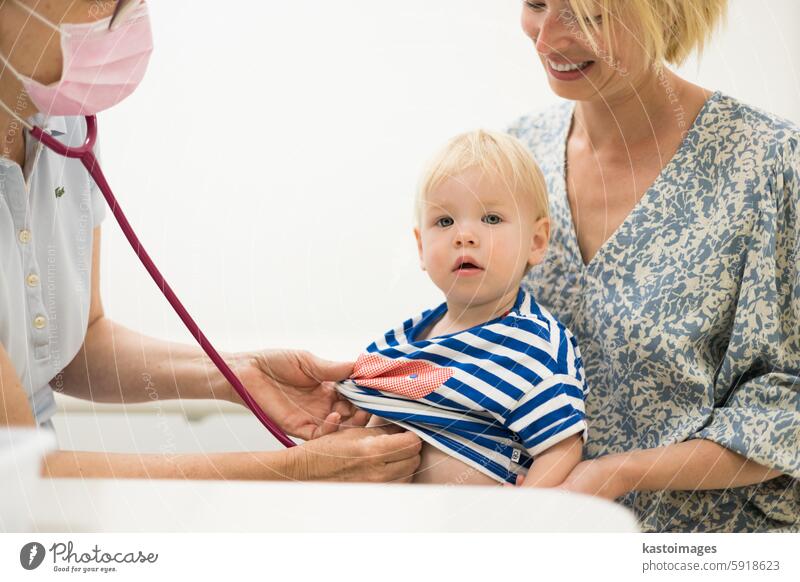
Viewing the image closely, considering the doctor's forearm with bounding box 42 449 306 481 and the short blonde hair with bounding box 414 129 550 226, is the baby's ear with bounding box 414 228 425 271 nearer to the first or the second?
the short blonde hair with bounding box 414 129 550 226

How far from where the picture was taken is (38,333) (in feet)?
3.39

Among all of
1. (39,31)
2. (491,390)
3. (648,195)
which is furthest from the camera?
(648,195)

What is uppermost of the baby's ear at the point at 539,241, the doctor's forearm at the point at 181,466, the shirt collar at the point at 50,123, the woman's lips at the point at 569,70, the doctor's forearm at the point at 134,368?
the woman's lips at the point at 569,70

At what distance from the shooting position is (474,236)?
1036mm

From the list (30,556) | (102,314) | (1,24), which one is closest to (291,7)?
(1,24)

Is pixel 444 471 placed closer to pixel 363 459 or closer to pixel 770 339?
pixel 363 459

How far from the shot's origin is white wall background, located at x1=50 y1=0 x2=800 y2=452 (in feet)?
3.47

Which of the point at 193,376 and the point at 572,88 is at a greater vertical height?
the point at 572,88

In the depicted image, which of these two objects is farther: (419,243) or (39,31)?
(419,243)

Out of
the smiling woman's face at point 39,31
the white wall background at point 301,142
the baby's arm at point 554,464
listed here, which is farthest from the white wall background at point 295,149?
the baby's arm at point 554,464

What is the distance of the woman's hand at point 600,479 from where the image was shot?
1.02m

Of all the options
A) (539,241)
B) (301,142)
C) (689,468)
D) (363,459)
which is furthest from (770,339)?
(301,142)

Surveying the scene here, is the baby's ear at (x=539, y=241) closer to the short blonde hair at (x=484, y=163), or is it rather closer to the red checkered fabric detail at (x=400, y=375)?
the short blonde hair at (x=484, y=163)

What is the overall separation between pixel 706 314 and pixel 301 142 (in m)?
0.53
